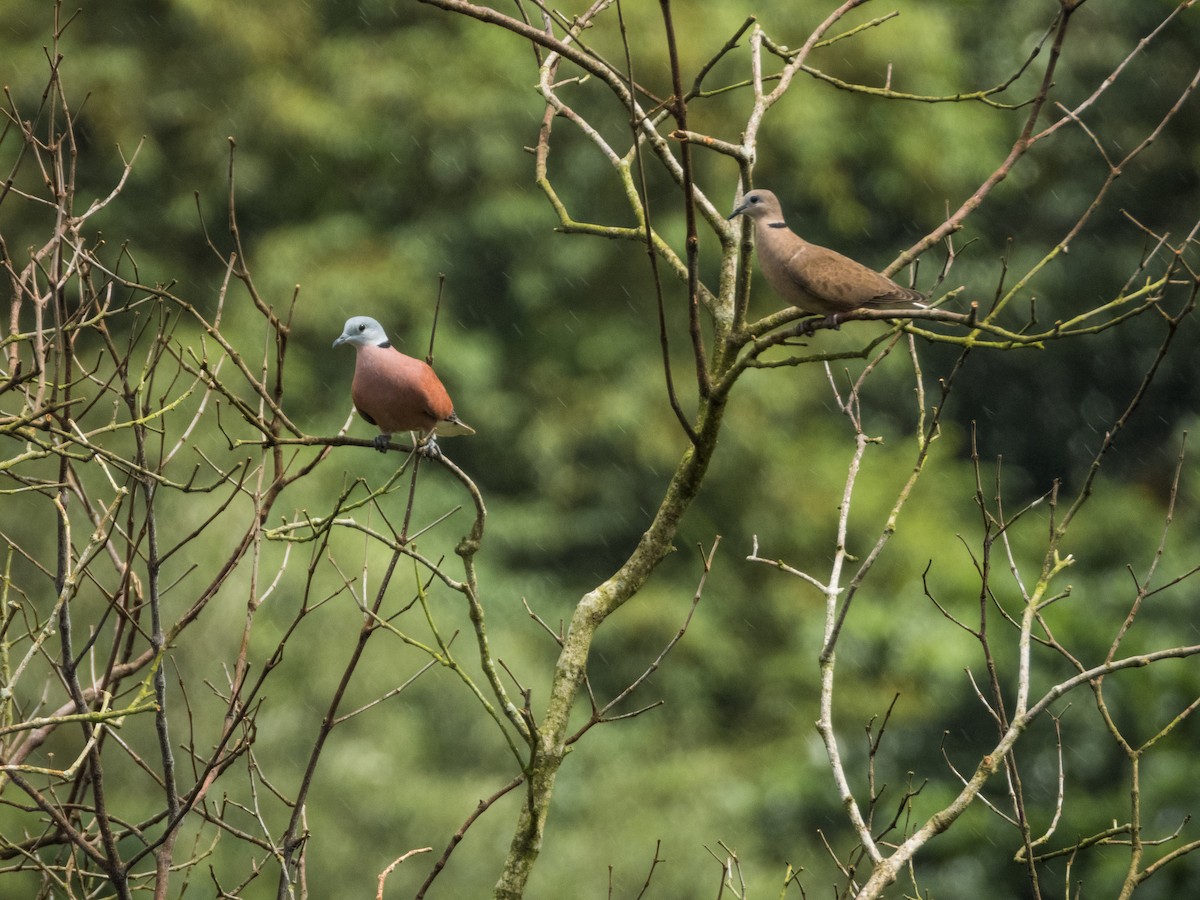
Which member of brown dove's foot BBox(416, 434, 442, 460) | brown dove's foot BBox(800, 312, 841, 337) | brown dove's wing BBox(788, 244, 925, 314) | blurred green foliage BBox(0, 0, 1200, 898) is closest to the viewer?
brown dove's foot BBox(800, 312, 841, 337)

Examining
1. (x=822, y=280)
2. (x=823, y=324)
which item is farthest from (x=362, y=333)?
(x=823, y=324)

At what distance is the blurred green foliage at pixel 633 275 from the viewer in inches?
362

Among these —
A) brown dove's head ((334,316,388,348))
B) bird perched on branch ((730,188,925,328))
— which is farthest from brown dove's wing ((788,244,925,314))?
brown dove's head ((334,316,388,348))

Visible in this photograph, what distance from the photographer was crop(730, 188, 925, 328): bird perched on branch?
227cm

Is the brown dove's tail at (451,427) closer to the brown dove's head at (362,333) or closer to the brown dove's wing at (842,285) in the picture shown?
the brown dove's head at (362,333)

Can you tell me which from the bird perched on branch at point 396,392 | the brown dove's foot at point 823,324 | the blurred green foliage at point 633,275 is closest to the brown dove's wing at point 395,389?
the bird perched on branch at point 396,392

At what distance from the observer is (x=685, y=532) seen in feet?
32.2

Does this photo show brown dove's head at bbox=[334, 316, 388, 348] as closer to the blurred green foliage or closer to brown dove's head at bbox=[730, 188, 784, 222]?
brown dove's head at bbox=[730, 188, 784, 222]

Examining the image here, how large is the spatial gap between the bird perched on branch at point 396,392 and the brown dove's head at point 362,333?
2 cm

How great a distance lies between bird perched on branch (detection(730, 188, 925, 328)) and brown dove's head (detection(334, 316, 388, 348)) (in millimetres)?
737

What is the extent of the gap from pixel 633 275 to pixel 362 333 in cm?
746

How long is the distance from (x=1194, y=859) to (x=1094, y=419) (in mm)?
6962

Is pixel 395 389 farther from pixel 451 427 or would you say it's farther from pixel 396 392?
pixel 451 427

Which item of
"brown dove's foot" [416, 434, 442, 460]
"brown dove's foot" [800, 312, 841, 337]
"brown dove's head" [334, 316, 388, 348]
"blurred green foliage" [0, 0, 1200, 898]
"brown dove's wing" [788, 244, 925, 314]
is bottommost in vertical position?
"brown dove's foot" [800, 312, 841, 337]
